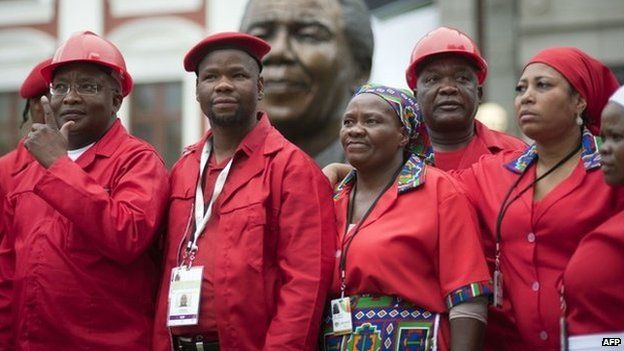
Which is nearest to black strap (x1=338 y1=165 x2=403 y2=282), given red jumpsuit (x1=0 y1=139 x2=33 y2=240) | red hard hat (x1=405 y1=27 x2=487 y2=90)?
red hard hat (x1=405 y1=27 x2=487 y2=90)

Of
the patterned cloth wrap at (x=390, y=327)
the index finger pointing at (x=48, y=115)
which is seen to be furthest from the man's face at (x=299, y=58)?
the patterned cloth wrap at (x=390, y=327)

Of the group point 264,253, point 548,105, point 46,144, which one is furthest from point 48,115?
point 548,105

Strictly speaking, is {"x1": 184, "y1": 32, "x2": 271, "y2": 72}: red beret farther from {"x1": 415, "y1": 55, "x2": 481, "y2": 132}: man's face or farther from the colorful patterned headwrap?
{"x1": 415, "y1": 55, "x2": 481, "y2": 132}: man's face

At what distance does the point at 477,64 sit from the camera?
15.8ft

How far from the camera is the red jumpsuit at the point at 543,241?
3.85 meters

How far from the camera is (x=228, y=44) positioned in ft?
14.2

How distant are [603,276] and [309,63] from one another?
2.80 meters

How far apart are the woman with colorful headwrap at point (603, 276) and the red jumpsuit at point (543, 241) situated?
0.15 meters

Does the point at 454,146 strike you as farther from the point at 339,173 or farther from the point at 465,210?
the point at 465,210

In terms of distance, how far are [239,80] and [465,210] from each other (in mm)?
1063

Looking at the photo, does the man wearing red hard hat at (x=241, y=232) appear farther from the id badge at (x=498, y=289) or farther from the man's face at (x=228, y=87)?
the id badge at (x=498, y=289)

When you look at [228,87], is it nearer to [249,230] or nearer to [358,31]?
[249,230]

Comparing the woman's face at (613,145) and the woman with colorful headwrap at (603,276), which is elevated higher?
the woman's face at (613,145)

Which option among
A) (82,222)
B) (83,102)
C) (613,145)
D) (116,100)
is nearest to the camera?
(613,145)
